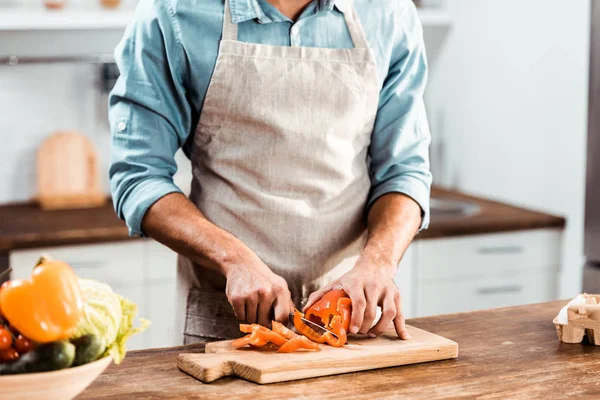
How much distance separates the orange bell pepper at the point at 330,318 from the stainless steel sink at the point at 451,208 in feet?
5.01

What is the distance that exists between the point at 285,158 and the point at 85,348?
714 millimetres

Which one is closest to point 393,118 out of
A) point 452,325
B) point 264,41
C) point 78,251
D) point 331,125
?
point 331,125

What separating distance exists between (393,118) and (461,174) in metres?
1.67

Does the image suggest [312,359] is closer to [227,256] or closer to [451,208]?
[227,256]

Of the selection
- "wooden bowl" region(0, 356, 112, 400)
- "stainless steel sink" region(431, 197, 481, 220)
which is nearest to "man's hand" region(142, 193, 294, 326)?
"wooden bowl" region(0, 356, 112, 400)

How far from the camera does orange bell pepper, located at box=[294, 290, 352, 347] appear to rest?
1.38 metres

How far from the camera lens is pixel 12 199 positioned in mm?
3111

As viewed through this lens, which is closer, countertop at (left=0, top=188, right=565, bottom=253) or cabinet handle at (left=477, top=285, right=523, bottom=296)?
countertop at (left=0, top=188, right=565, bottom=253)

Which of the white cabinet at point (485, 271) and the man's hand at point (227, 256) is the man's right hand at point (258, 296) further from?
the white cabinet at point (485, 271)

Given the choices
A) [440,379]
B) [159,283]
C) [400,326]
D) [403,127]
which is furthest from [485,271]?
[440,379]

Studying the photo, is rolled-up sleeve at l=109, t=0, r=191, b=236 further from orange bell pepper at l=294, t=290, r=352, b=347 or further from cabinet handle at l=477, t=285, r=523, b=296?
cabinet handle at l=477, t=285, r=523, b=296

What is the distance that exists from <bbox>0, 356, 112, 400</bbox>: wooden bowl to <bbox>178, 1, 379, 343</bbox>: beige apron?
0.67 m

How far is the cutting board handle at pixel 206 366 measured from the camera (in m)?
1.25

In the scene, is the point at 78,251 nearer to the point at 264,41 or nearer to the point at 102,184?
the point at 102,184
